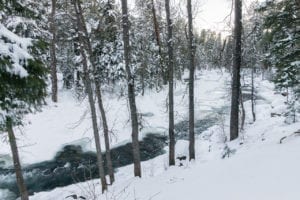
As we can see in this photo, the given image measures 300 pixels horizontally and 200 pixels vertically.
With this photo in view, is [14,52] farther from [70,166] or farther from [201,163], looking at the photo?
[70,166]

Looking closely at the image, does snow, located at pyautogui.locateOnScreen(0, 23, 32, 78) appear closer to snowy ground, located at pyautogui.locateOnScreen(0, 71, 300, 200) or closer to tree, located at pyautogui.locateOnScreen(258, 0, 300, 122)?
snowy ground, located at pyautogui.locateOnScreen(0, 71, 300, 200)

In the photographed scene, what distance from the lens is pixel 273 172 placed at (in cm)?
641

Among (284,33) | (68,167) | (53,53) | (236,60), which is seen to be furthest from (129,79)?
(53,53)

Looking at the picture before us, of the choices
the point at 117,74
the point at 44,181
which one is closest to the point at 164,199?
the point at 44,181

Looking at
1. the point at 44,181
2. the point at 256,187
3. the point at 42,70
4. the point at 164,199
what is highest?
the point at 42,70

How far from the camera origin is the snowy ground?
19.9 ft

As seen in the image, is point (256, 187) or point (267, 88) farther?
point (267, 88)

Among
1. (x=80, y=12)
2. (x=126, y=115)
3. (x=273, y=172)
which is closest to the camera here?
(x=273, y=172)

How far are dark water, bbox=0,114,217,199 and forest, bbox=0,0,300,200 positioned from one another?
0.18 ft

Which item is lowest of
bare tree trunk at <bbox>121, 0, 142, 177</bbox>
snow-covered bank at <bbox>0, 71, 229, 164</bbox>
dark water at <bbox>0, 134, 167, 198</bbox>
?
dark water at <bbox>0, 134, 167, 198</bbox>

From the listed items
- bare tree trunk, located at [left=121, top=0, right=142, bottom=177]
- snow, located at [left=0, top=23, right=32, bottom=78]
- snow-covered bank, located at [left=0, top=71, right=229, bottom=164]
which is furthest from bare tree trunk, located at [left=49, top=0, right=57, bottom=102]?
snow, located at [left=0, top=23, right=32, bottom=78]

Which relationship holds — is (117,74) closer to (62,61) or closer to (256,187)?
(62,61)

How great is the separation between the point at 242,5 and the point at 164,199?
8.55m

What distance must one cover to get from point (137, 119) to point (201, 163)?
9.38 ft
